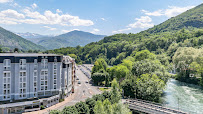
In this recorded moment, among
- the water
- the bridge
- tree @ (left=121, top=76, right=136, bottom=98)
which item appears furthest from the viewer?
tree @ (left=121, top=76, right=136, bottom=98)

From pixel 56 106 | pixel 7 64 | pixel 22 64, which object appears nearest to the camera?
pixel 7 64

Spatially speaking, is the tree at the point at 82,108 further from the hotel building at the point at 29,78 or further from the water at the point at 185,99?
the water at the point at 185,99

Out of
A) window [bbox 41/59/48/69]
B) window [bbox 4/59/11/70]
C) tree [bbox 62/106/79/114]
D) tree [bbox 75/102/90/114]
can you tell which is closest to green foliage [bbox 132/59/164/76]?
tree [bbox 75/102/90/114]

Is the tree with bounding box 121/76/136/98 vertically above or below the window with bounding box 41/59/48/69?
below

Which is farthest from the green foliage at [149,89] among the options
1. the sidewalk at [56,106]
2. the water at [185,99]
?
the sidewalk at [56,106]

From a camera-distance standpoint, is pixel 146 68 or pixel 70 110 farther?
pixel 146 68

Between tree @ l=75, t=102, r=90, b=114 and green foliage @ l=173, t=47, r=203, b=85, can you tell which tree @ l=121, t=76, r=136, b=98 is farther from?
green foliage @ l=173, t=47, r=203, b=85

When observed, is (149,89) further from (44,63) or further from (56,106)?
(44,63)

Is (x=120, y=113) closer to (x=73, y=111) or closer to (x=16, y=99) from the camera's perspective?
(x=73, y=111)

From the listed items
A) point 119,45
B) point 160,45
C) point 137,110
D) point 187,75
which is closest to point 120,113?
point 137,110

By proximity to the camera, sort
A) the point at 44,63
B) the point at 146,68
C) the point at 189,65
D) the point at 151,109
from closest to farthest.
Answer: the point at 151,109 → the point at 44,63 → the point at 146,68 → the point at 189,65

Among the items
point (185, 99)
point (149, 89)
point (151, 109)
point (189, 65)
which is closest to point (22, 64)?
point (151, 109)
